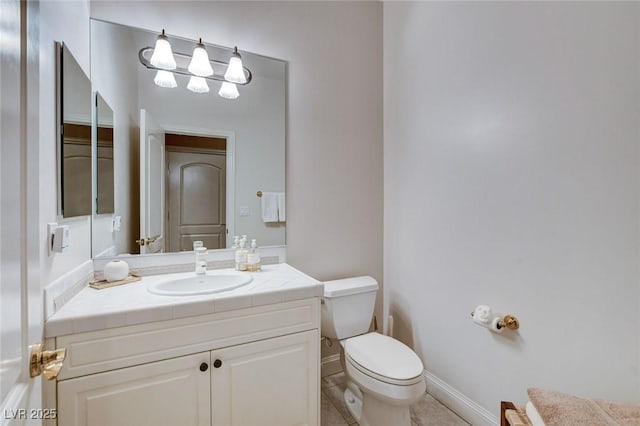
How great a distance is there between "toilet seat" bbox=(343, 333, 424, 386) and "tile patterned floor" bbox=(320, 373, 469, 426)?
40 centimetres

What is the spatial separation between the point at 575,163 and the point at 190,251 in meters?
1.90

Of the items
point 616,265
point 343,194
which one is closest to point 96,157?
point 343,194

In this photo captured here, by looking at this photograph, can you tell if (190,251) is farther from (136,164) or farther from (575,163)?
(575,163)

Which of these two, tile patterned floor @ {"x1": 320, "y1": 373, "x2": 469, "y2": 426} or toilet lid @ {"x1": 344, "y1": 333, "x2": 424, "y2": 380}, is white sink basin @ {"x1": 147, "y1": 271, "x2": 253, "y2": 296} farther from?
tile patterned floor @ {"x1": 320, "y1": 373, "x2": 469, "y2": 426}

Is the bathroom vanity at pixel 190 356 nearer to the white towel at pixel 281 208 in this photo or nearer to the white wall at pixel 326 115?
the white towel at pixel 281 208

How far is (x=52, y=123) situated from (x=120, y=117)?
549 millimetres

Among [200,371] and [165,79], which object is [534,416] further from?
[165,79]

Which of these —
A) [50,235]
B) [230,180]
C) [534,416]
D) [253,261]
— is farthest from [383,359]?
[50,235]

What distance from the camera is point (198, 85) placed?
1.68 meters

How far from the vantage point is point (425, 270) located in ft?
6.24

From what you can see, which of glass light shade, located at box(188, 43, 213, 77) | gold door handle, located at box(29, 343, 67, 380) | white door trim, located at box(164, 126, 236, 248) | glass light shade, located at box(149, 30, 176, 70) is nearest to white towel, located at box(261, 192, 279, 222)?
white door trim, located at box(164, 126, 236, 248)

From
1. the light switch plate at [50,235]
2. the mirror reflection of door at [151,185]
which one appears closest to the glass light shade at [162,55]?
the mirror reflection of door at [151,185]

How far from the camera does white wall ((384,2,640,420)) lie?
109cm

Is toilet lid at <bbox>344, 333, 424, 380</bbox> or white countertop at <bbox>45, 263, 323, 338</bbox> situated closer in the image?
white countertop at <bbox>45, 263, 323, 338</bbox>
